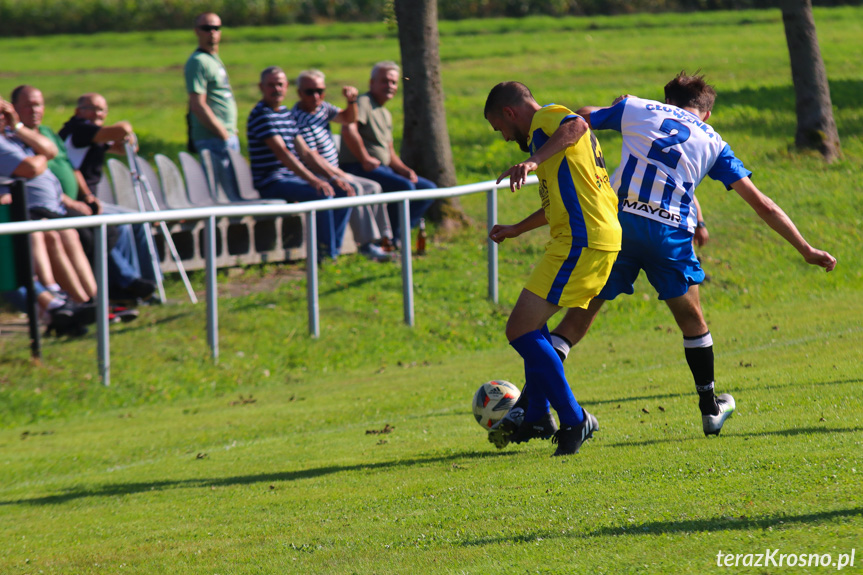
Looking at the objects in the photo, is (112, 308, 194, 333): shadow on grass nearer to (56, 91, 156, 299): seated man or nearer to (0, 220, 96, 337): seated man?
(56, 91, 156, 299): seated man

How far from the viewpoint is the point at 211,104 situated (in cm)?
1285

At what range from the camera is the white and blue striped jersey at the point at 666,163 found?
5.98 m

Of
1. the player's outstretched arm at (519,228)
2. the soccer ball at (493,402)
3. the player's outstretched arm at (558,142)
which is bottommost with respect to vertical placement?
the soccer ball at (493,402)

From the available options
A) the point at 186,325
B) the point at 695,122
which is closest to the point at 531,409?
the point at 695,122

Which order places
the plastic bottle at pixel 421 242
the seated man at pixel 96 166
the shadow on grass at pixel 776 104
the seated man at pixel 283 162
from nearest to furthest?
the seated man at pixel 96 166 → the seated man at pixel 283 162 → the plastic bottle at pixel 421 242 → the shadow on grass at pixel 776 104

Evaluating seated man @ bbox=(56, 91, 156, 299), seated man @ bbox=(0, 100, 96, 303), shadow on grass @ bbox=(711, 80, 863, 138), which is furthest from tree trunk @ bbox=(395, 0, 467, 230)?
shadow on grass @ bbox=(711, 80, 863, 138)

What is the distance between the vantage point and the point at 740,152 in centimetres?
1903

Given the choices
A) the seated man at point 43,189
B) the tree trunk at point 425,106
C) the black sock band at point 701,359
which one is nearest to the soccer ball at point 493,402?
the black sock band at point 701,359

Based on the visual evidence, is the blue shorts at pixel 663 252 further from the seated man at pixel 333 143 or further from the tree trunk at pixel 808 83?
the tree trunk at pixel 808 83

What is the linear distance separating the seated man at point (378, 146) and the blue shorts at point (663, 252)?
24.1ft

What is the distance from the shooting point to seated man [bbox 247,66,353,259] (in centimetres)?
1234

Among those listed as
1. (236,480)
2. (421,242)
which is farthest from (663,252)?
(421,242)

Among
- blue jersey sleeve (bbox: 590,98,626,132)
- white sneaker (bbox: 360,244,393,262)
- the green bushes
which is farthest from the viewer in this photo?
the green bushes

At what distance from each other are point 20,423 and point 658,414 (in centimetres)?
528
